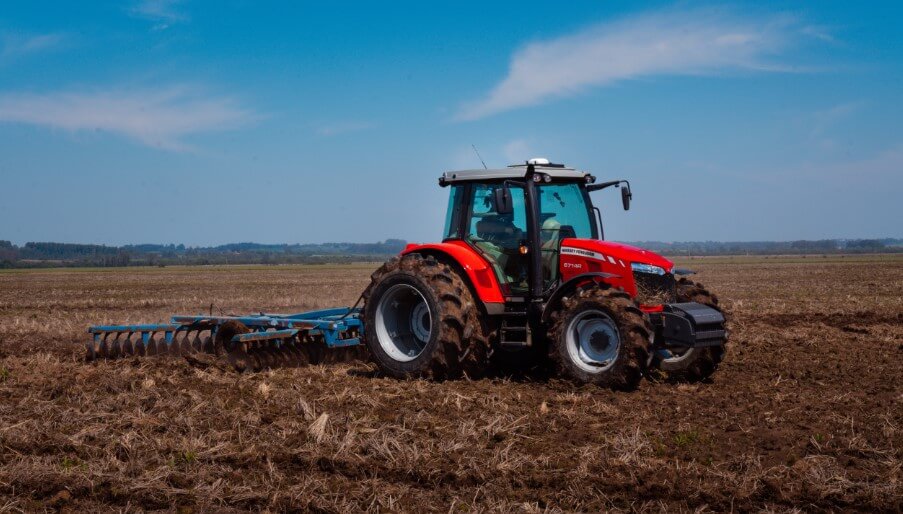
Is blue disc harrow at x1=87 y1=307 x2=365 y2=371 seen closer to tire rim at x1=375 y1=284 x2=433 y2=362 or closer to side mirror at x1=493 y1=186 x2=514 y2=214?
tire rim at x1=375 y1=284 x2=433 y2=362

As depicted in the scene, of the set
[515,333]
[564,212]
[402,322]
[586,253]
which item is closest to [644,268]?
[586,253]

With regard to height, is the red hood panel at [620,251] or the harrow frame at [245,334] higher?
the red hood panel at [620,251]

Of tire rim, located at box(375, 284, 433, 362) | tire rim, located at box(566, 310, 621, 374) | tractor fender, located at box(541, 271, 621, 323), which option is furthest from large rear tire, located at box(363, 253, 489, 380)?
tire rim, located at box(566, 310, 621, 374)

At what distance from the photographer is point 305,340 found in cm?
1184

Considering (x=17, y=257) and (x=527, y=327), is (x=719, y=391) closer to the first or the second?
(x=527, y=327)

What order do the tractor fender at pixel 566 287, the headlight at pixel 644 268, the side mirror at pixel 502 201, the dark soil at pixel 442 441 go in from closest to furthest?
the dark soil at pixel 442 441
the side mirror at pixel 502 201
the tractor fender at pixel 566 287
the headlight at pixel 644 268

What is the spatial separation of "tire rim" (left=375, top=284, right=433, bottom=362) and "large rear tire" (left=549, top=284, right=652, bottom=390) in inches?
71.6

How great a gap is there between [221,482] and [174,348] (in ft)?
21.5

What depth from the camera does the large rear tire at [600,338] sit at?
8602mm

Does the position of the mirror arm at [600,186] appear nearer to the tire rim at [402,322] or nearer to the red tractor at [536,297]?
the red tractor at [536,297]

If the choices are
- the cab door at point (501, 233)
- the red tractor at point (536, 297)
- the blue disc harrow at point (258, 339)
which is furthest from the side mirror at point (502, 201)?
the blue disc harrow at point (258, 339)

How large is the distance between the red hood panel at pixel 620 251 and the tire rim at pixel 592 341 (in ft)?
2.64

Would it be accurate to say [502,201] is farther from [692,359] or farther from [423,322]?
[692,359]

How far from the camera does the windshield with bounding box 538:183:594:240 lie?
9930mm
